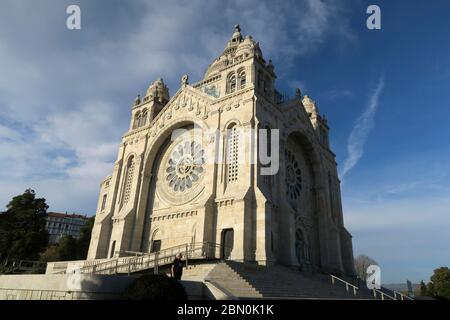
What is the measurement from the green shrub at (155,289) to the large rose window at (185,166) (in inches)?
720

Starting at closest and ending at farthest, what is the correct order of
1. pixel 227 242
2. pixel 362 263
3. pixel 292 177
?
pixel 227 242 < pixel 292 177 < pixel 362 263

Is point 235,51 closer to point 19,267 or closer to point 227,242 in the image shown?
point 227,242

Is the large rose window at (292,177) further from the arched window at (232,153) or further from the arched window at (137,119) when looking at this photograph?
the arched window at (137,119)

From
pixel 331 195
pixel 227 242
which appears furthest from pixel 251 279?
pixel 331 195

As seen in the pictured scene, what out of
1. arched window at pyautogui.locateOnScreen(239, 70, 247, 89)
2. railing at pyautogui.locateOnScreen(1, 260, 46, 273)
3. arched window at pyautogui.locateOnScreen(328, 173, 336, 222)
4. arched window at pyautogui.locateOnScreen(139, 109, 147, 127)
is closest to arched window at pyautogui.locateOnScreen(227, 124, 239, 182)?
arched window at pyautogui.locateOnScreen(239, 70, 247, 89)

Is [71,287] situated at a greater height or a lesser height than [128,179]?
lesser

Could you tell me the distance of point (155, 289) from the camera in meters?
9.40

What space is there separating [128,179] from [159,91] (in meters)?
11.4

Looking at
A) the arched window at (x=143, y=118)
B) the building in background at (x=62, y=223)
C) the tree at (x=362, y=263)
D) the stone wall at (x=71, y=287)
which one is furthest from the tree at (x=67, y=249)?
the building in background at (x=62, y=223)

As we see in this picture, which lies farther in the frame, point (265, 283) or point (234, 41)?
point (234, 41)

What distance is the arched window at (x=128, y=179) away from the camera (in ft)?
108
